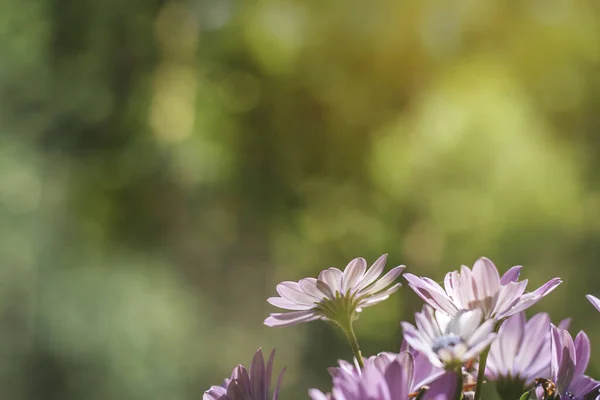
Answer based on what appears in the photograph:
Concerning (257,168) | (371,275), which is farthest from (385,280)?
(257,168)

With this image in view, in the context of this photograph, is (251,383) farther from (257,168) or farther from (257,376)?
(257,168)

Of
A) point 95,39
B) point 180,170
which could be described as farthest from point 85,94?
point 180,170

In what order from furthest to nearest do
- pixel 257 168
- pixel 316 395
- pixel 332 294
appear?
pixel 257 168 → pixel 332 294 → pixel 316 395

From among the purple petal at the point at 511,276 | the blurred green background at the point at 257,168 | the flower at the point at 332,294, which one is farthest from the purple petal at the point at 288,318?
the blurred green background at the point at 257,168

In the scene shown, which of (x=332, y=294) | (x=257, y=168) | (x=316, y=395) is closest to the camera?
(x=316, y=395)

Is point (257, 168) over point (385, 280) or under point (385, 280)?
over

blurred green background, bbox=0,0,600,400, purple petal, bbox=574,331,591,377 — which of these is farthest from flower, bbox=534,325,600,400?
blurred green background, bbox=0,0,600,400

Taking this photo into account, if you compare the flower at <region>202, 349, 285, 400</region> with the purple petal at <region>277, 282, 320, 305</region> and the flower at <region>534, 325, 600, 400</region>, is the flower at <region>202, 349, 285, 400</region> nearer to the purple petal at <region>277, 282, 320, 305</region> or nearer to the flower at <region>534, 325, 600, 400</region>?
the purple petal at <region>277, 282, 320, 305</region>

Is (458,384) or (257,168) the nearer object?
(458,384)
